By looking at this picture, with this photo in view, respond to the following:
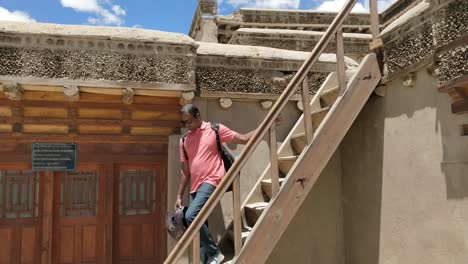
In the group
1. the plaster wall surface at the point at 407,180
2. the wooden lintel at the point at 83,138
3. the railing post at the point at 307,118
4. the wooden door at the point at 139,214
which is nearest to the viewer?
the plaster wall surface at the point at 407,180

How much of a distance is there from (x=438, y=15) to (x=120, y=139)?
3745 mm

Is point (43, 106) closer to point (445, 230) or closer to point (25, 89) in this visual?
point (25, 89)

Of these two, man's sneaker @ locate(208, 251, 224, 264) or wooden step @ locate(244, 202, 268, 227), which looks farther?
wooden step @ locate(244, 202, 268, 227)

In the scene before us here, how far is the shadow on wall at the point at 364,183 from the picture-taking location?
158 inches

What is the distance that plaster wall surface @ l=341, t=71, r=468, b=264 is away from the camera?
305 centimetres

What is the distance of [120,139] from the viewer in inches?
194

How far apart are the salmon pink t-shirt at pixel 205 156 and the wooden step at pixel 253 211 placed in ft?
1.57

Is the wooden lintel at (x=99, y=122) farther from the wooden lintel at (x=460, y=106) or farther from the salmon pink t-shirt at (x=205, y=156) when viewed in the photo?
the wooden lintel at (x=460, y=106)

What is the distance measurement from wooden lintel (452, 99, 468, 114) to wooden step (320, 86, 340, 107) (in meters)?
1.40

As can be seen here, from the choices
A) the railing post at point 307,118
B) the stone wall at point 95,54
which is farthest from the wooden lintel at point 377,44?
the stone wall at point 95,54

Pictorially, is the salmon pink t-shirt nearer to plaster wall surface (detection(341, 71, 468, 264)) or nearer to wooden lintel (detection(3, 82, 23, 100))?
plaster wall surface (detection(341, 71, 468, 264))

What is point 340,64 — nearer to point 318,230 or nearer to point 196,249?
point 318,230

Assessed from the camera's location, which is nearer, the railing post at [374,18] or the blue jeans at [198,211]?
the blue jeans at [198,211]

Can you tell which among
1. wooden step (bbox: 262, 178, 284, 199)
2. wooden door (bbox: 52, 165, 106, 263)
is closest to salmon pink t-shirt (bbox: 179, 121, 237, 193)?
wooden step (bbox: 262, 178, 284, 199)
